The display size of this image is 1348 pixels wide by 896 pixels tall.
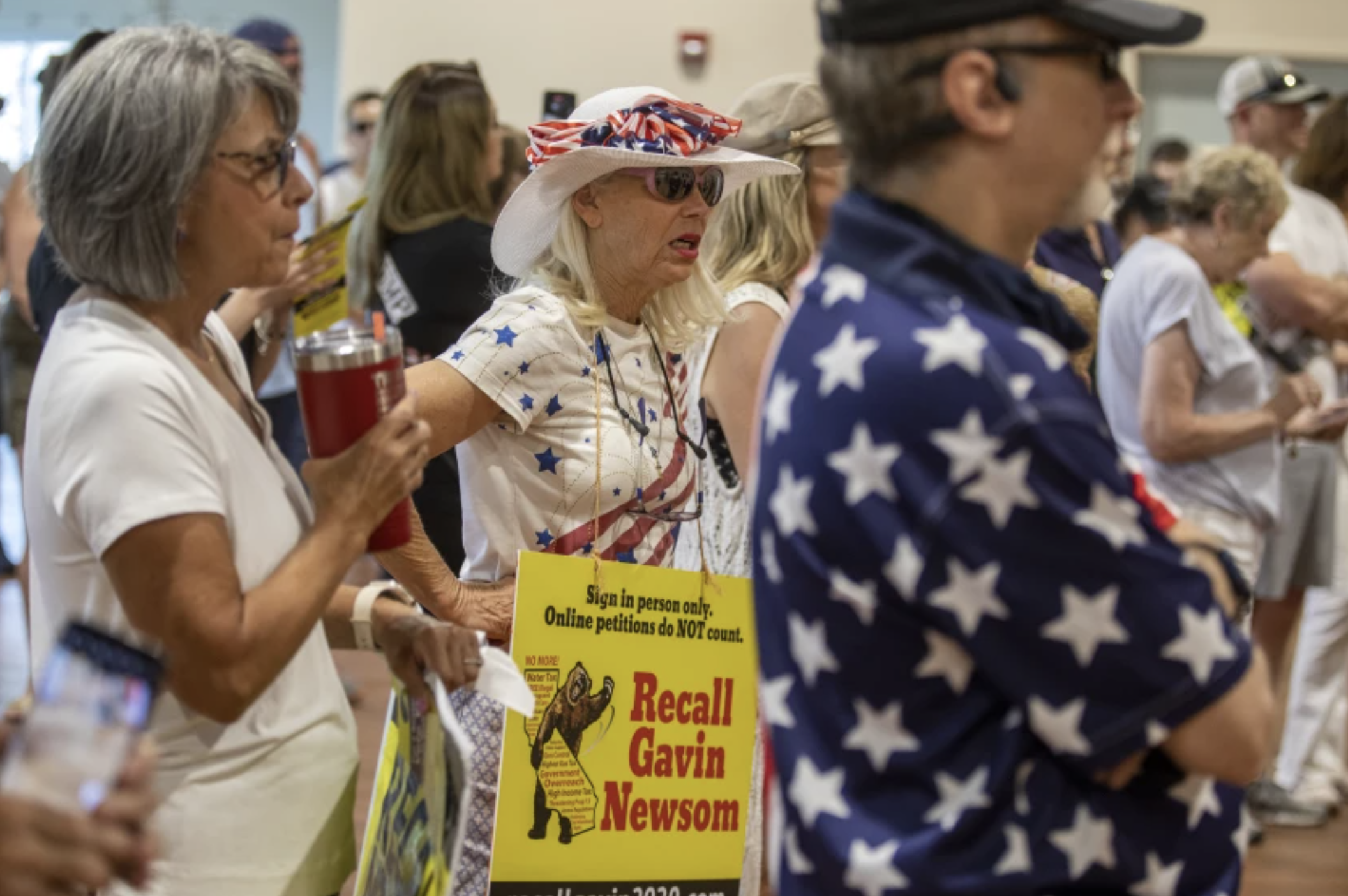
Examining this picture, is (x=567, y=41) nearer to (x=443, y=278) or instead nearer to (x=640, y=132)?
(x=443, y=278)

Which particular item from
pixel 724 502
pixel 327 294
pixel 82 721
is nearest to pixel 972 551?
pixel 82 721

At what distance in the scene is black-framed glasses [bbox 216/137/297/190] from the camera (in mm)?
1765

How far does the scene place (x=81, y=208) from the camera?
171 cm

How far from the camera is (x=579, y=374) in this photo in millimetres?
2443

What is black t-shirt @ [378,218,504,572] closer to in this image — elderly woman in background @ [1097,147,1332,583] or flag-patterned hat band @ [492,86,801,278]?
flag-patterned hat band @ [492,86,801,278]

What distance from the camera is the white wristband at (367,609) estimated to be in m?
2.04

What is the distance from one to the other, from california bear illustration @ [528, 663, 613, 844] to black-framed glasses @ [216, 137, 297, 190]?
2.76 feet

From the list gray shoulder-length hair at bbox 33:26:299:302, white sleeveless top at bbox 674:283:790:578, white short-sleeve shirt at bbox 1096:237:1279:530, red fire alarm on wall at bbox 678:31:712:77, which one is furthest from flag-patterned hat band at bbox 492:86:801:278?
red fire alarm on wall at bbox 678:31:712:77

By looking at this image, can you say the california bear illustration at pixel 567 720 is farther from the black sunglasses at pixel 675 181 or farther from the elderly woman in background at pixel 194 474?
the black sunglasses at pixel 675 181

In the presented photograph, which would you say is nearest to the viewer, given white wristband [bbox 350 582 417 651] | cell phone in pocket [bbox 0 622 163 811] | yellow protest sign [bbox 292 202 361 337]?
cell phone in pocket [bbox 0 622 163 811]

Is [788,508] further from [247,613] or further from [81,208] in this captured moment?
[81,208]

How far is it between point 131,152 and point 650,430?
1022 millimetres

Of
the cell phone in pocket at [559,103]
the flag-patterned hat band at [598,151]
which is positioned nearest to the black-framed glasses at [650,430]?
the flag-patterned hat band at [598,151]

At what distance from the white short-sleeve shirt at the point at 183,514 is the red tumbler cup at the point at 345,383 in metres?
0.12
